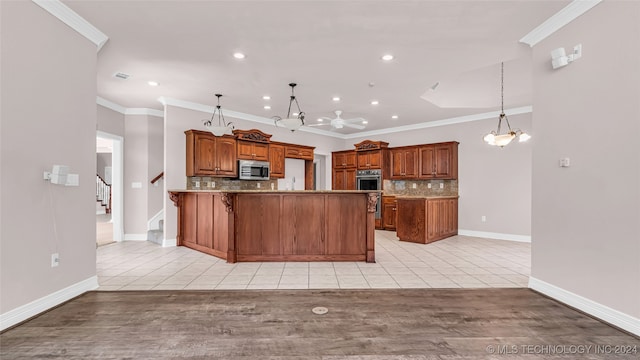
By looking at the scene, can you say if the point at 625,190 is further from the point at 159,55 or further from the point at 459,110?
the point at 159,55

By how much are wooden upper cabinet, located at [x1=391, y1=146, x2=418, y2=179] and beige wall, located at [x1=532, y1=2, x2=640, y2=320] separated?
4.13m

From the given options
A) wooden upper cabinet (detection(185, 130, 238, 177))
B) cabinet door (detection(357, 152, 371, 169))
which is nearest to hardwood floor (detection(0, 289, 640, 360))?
wooden upper cabinet (detection(185, 130, 238, 177))

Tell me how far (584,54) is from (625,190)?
1.25 meters

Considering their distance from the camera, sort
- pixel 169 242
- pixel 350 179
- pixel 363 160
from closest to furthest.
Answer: pixel 169 242 < pixel 363 160 < pixel 350 179

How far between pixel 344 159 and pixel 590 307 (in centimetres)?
655

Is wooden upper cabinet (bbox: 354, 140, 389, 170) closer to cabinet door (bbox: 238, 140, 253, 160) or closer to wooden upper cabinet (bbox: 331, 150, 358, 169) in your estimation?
wooden upper cabinet (bbox: 331, 150, 358, 169)

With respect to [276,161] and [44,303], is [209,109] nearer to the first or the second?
[276,161]

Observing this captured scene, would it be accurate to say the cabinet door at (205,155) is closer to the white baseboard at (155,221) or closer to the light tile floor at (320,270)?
the white baseboard at (155,221)

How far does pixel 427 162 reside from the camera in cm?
707

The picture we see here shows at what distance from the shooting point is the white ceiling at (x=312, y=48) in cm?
269

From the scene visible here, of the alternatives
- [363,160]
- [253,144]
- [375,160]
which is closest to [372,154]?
[375,160]

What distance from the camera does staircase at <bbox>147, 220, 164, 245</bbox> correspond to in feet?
18.5

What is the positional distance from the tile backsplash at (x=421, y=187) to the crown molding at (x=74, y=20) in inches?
246

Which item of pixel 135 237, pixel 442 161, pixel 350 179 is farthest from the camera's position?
pixel 350 179
